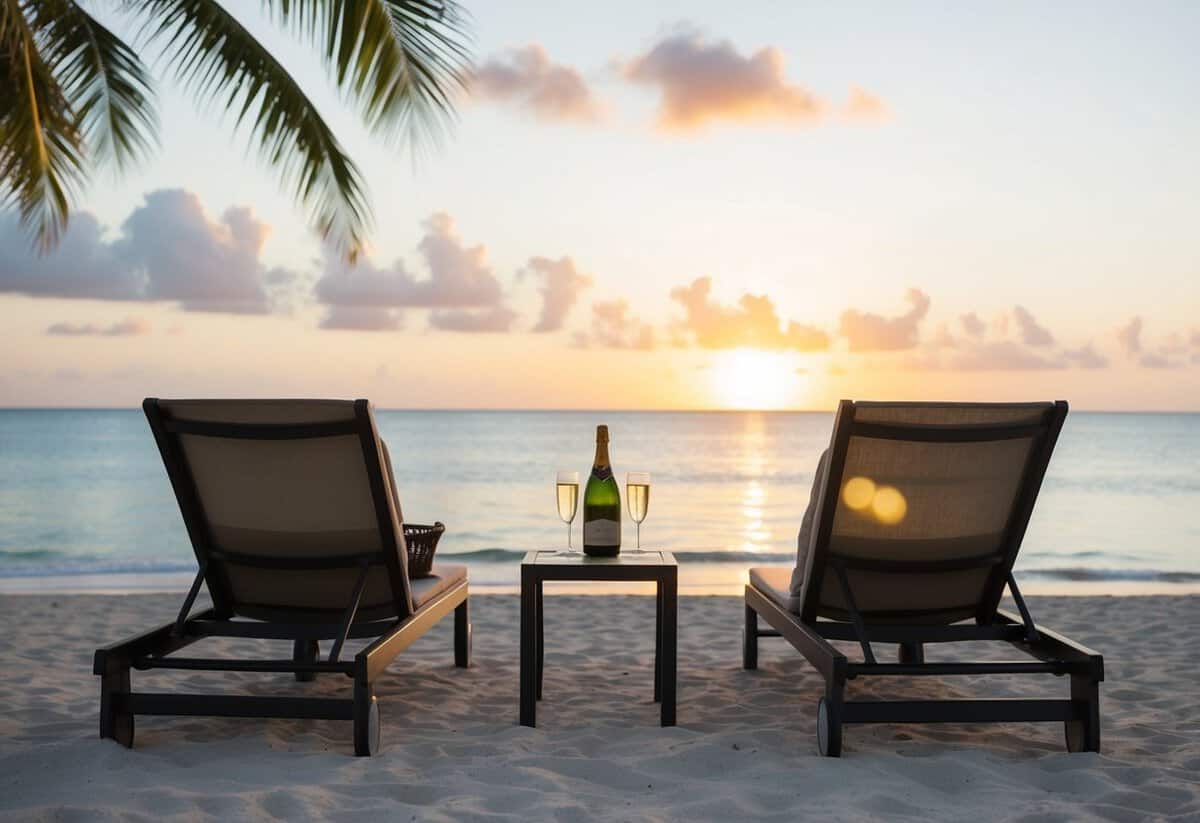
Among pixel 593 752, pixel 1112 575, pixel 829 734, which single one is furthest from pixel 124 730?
pixel 1112 575

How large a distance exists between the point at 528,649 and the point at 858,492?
1.19 m

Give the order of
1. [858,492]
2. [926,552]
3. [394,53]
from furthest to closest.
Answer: [394,53] < [926,552] < [858,492]

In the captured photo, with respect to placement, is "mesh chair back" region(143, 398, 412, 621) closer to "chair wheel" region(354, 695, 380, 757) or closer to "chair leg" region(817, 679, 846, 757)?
"chair wheel" region(354, 695, 380, 757)

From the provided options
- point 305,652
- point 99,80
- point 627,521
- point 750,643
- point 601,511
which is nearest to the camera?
point 601,511

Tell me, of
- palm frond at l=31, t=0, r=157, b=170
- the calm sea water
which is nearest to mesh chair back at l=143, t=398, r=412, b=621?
the calm sea water

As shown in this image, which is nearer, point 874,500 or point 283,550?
point 874,500

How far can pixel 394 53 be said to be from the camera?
6238 millimetres

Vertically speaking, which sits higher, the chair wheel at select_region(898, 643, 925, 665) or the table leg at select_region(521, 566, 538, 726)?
the table leg at select_region(521, 566, 538, 726)

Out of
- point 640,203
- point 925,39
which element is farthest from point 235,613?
point 640,203

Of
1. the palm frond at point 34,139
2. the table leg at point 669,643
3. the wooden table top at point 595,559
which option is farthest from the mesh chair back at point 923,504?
the palm frond at point 34,139

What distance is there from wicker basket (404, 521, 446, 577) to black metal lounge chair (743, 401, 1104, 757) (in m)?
1.34

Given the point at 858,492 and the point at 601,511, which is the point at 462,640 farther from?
the point at 858,492

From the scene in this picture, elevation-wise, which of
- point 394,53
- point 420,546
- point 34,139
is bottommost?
point 420,546

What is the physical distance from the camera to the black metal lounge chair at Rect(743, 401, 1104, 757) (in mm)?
2984
